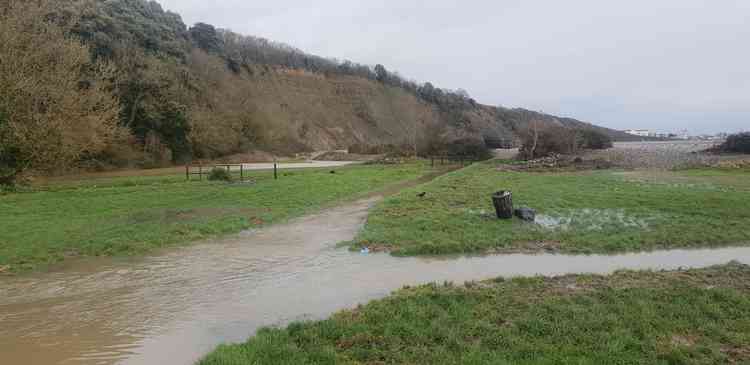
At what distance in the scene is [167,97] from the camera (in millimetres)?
46625

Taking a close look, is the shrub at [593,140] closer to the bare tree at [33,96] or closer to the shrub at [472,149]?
the shrub at [472,149]

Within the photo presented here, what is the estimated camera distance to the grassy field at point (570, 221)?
31.7 ft

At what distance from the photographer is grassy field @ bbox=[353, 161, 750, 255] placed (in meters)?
9.65

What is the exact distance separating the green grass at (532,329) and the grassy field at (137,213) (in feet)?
23.4

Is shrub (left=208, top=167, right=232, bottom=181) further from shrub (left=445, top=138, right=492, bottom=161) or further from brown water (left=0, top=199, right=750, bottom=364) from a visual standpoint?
shrub (left=445, top=138, right=492, bottom=161)

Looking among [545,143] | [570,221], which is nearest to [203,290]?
[570,221]

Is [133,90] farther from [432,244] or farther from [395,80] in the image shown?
[395,80]

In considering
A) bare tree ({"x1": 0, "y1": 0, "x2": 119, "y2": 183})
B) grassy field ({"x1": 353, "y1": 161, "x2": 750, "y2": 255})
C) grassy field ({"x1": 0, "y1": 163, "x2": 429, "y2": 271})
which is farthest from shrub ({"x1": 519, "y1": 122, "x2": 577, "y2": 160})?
bare tree ({"x1": 0, "y1": 0, "x2": 119, "y2": 183})

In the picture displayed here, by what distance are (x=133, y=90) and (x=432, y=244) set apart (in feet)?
147

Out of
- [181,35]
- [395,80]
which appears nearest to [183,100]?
[181,35]

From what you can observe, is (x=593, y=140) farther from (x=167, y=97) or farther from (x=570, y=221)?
(x=167, y=97)

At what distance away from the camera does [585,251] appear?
A: 9211 millimetres

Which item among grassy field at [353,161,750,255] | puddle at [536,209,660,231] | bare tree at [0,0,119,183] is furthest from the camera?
puddle at [536,209,660,231]

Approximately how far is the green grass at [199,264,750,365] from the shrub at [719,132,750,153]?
3981 cm
